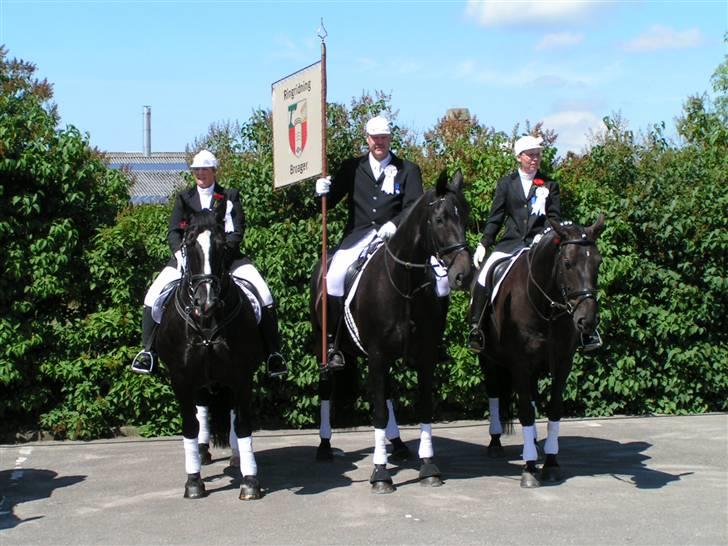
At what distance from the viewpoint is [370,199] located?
1043 centimetres

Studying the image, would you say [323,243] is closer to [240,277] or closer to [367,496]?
[240,277]

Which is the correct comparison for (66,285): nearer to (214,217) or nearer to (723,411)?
(214,217)

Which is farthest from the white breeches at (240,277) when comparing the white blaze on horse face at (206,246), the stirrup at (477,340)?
the stirrup at (477,340)

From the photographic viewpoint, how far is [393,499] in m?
8.92

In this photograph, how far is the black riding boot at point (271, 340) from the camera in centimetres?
966

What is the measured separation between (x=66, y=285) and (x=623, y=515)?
7573 mm

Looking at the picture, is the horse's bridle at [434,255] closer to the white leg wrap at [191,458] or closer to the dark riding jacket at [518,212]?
the dark riding jacket at [518,212]

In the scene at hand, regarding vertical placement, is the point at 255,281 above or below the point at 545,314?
above

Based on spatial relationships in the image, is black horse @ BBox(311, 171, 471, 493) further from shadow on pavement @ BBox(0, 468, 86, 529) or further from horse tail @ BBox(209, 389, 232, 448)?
shadow on pavement @ BBox(0, 468, 86, 529)

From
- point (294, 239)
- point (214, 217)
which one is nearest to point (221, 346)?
point (214, 217)

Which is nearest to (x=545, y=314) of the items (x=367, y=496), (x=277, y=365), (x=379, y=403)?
(x=379, y=403)

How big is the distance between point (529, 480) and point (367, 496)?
156 centimetres

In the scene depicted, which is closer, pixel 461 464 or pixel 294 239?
pixel 461 464

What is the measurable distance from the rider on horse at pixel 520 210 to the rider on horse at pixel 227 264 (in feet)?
6.94
